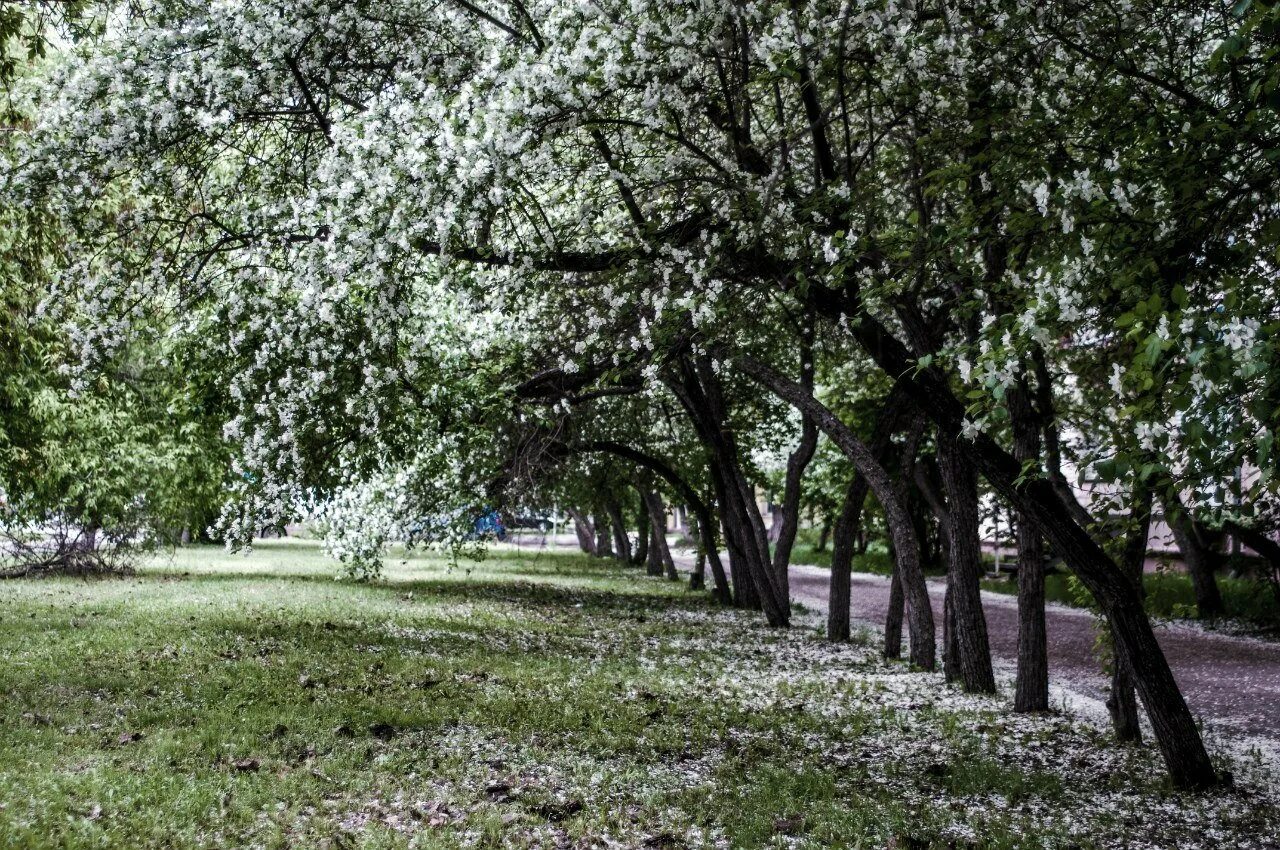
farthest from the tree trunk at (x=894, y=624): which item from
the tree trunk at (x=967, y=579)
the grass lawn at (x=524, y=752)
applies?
the tree trunk at (x=967, y=579)

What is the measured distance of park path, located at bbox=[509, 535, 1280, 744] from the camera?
469 inches

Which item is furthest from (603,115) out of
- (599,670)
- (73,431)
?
(73,431)

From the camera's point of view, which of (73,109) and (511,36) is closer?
(73,109)

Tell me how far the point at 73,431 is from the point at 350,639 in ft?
39.9

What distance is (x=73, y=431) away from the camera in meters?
22.6

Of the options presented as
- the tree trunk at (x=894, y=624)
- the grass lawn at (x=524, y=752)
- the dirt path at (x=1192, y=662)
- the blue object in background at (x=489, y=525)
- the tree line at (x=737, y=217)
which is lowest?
the dirt path at (x=1192, y=662)

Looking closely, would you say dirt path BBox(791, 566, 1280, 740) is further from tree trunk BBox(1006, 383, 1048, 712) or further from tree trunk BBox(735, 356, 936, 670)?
tree trunk BBox(735, 356, 936, 670)

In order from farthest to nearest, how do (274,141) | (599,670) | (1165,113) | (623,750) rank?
(599,670) → (274,141) → (623,750) → (1165,113)

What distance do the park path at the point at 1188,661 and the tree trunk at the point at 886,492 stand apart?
1.76m

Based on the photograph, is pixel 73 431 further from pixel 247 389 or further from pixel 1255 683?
pixel 1255 683

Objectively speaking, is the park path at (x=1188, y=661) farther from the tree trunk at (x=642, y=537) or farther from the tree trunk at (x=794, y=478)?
the tree trunk at (x=642, y=537)

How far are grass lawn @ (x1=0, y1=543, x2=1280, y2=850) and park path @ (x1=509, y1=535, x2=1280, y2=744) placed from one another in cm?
232

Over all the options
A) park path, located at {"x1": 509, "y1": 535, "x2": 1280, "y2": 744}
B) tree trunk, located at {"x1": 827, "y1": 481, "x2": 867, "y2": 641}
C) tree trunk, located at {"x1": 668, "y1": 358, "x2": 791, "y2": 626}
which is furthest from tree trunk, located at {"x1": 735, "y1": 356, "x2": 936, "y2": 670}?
tree trunk, located at {"x1": 668, "y1": 358, "x2": 791, "y2": 626}

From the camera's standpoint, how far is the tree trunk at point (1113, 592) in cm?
747
